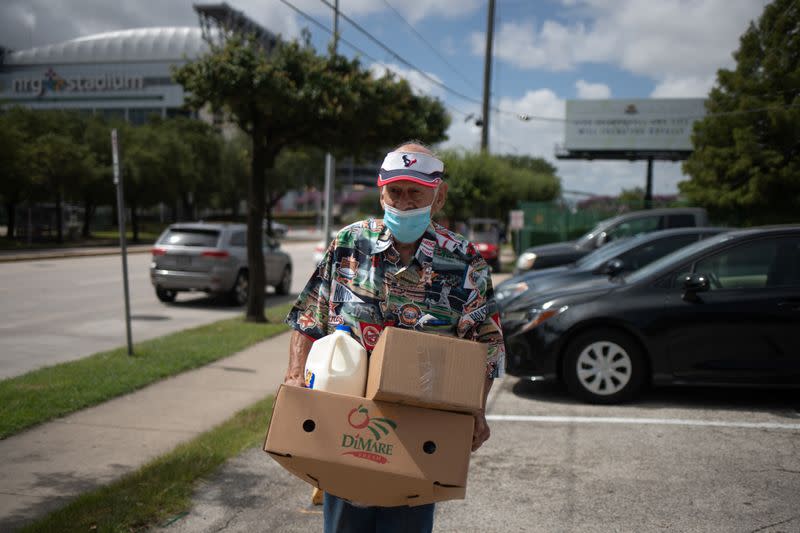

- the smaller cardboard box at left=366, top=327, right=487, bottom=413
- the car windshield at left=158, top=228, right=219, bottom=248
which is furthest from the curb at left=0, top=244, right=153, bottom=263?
the smaller cardboard box at left=366, top=327, right=487, bottom=413

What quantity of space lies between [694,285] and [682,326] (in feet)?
1.19

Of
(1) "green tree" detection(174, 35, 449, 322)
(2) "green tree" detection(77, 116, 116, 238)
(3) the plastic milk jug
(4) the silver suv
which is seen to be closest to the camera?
(3) the plastic milk jug

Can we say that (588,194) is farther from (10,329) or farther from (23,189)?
(10,329)

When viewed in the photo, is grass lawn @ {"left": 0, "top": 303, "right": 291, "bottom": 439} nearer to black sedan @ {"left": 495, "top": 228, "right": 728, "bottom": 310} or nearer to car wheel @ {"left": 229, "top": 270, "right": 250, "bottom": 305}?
black sedan @ {"left": 495, "top": 228, "right": 728, "bottom": 310}

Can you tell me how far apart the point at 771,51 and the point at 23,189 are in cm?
3000

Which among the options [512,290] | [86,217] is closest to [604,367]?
[512,290]

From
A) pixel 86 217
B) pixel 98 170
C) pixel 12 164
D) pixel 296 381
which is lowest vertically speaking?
pixel 86 217

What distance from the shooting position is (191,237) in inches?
575

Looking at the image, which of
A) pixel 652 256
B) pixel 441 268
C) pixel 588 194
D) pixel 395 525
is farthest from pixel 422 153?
pixel 588 194

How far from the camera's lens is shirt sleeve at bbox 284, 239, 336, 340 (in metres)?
2.61

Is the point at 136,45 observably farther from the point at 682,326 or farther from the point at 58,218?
the point at 682,326

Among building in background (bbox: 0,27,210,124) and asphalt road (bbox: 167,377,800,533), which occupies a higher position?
building in background (bbox: 0,27,210,124)

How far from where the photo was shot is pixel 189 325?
11.9 meters

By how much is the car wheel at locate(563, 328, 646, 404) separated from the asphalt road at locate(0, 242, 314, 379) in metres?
5.77
